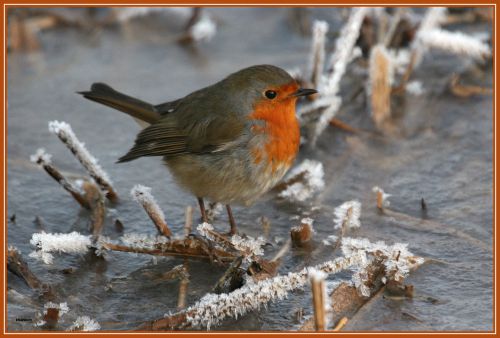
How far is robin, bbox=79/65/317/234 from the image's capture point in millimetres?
4332

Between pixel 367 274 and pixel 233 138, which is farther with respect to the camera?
pixel 233 138

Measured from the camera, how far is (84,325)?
3.24 meters

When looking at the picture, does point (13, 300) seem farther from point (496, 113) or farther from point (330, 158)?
point (496, 113)

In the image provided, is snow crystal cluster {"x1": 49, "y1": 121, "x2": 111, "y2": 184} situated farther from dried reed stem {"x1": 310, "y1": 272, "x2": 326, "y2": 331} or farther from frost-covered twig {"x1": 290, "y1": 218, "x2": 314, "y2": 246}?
dried reed stem {"x1": 310, "y1": 272, "x2": 326, "y2": 331}

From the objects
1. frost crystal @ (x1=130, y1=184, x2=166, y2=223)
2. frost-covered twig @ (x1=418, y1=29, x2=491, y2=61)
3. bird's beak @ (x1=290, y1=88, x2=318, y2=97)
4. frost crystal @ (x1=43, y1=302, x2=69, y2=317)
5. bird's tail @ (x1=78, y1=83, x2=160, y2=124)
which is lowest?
frost crystal @ (x1=43, y1=302, x2=69, y2=317)

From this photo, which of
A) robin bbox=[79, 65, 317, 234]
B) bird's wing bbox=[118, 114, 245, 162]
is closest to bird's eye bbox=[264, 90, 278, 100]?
robin bbox=[79, 65, 317, 234]

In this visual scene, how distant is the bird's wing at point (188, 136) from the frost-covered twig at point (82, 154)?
0.17 m

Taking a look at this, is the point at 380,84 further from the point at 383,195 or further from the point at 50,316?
the point at 50,316

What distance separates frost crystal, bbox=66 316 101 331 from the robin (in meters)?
1.22

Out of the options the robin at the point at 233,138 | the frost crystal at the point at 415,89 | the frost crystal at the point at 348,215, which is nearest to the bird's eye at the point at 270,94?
the robin at the point at 233,138

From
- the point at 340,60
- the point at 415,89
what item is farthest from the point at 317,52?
the point at 415,89

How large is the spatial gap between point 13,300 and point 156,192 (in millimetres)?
1513

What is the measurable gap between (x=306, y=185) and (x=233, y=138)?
0.58m

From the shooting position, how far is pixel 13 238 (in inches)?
161
